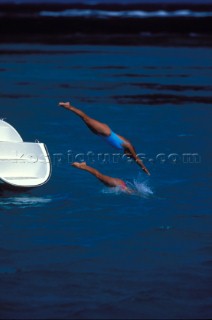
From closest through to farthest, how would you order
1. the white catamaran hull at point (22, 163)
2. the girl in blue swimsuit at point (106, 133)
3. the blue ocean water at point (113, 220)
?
the blue ocean water at point (113, 220) → the girl in blue swimsuit at point (106, 133) → the white catamaran hull at point (22, 163)

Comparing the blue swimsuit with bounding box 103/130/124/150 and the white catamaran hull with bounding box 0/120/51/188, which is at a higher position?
the white catamaran hull with bounding box 0/120/51/188

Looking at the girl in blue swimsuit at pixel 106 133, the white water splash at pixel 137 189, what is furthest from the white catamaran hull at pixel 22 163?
the girl in blue swimsuit at pixel 106 133

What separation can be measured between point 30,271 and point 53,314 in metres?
2.37

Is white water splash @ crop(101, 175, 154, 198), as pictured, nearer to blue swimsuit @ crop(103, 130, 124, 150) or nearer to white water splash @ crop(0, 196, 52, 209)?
white water splash @ crop(0, 196, 52, 209)

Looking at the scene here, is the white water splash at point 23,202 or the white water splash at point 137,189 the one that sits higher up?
the white water splash at point 137,189

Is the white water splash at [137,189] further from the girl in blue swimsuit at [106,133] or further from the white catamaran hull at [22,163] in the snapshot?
the girl in blue swimsuit at [106,133]

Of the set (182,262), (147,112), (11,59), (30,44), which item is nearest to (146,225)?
(182,262)

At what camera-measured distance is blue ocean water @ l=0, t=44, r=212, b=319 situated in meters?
16.4

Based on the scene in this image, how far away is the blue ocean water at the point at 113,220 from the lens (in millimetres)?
16422

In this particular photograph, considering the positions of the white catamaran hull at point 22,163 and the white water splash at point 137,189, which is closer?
the white catamaran hull at point 22,163

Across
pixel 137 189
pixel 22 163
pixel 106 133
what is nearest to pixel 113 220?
pixel 22 163

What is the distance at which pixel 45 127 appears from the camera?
36.5m

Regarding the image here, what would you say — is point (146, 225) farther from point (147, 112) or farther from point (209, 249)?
point (147, 112)

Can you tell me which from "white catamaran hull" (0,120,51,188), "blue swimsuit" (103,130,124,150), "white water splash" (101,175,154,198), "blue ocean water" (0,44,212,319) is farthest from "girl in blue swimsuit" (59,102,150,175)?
"white water splash" (101,175,154,198)
